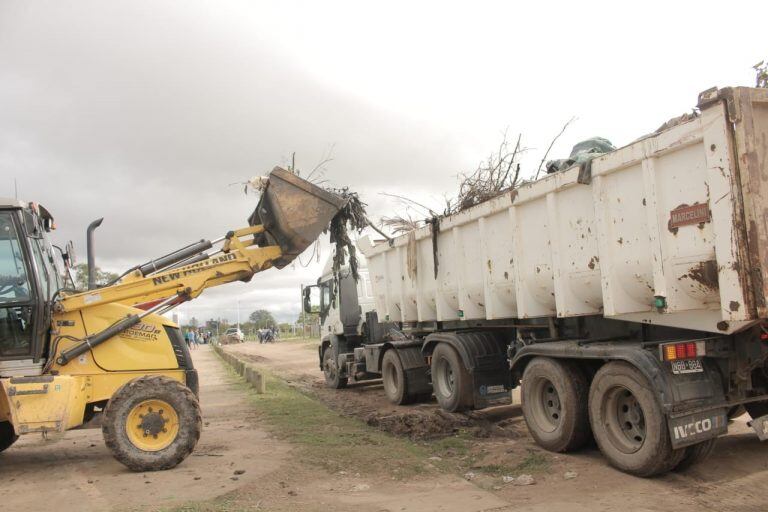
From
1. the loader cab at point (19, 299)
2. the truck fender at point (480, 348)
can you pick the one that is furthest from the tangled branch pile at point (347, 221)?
the loader cab at point (19, 299)

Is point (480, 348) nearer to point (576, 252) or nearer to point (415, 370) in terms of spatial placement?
point (415, 370)

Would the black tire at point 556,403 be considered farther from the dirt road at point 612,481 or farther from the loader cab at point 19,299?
the loader cab at point 19,299

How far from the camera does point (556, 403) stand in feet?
21.1

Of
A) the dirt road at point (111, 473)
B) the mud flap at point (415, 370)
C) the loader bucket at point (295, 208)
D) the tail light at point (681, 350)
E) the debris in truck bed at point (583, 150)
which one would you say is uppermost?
the debris in truck bed at point (583, 150)

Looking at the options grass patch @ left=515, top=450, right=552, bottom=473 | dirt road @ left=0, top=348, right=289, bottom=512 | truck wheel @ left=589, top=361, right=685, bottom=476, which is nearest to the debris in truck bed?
truck wheel @ left=589, top=361, right=685, bottom=476

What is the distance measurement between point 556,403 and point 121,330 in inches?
183

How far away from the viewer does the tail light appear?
4848 millimetres

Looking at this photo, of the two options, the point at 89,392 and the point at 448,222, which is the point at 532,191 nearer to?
the point at 448,222

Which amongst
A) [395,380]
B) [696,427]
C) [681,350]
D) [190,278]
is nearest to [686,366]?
[681,350]

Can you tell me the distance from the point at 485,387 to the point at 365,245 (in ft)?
12.9

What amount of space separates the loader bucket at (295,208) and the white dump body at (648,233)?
77.4 inches

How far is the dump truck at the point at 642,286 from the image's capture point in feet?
14.5

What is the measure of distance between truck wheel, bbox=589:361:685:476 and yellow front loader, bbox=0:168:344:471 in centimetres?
346

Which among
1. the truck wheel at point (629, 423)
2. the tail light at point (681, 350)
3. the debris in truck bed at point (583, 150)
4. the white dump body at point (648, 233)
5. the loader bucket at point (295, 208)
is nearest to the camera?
the white dump body at point (648, 233)
